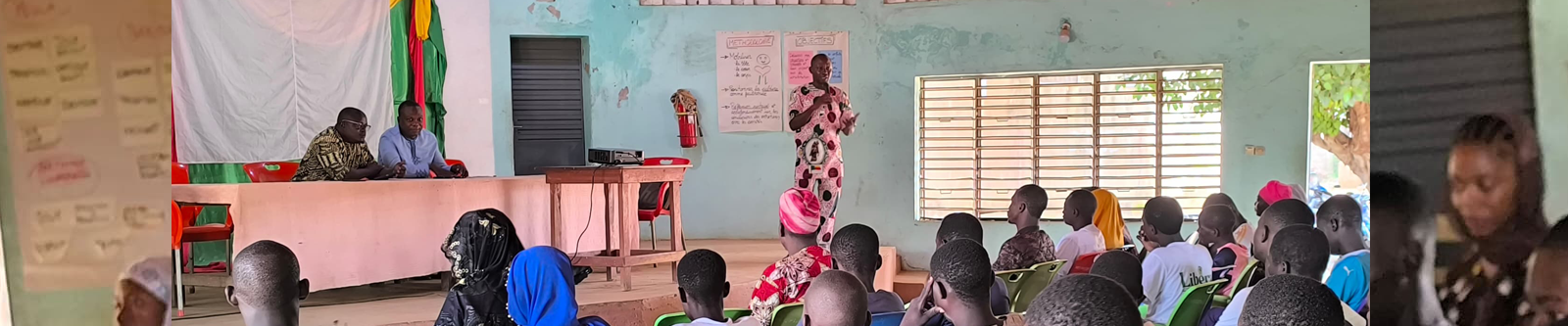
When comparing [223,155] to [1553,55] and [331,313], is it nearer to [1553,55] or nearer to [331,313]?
[331,313]


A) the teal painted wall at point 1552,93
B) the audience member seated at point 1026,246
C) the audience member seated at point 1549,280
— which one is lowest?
the audience member seated at point 1026,246

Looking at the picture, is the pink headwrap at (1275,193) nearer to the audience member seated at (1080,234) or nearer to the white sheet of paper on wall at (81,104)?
the audience member seated at (1080,234)

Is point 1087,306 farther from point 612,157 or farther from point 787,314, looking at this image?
point 612,157

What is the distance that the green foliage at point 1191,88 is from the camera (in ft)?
22.8

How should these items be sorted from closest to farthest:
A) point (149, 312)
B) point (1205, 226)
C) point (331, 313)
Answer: point (149, 312)
point (1205, 226)
point (331, 313)

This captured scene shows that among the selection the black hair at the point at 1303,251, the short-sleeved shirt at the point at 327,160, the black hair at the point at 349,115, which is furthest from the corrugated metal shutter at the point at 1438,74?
the black hair at the point at 349,115

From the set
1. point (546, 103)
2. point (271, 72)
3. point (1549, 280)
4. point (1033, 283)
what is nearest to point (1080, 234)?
point (1033, 283)

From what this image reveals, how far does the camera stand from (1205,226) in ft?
12.9

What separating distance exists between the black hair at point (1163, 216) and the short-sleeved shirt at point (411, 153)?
3324 mm

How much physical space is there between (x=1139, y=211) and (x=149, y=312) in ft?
21.1

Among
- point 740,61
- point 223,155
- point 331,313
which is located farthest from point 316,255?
point 740,61

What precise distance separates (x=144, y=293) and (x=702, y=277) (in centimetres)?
129

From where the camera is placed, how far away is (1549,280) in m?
1.33

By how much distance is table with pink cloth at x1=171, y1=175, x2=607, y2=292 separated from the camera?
4.00 metres
